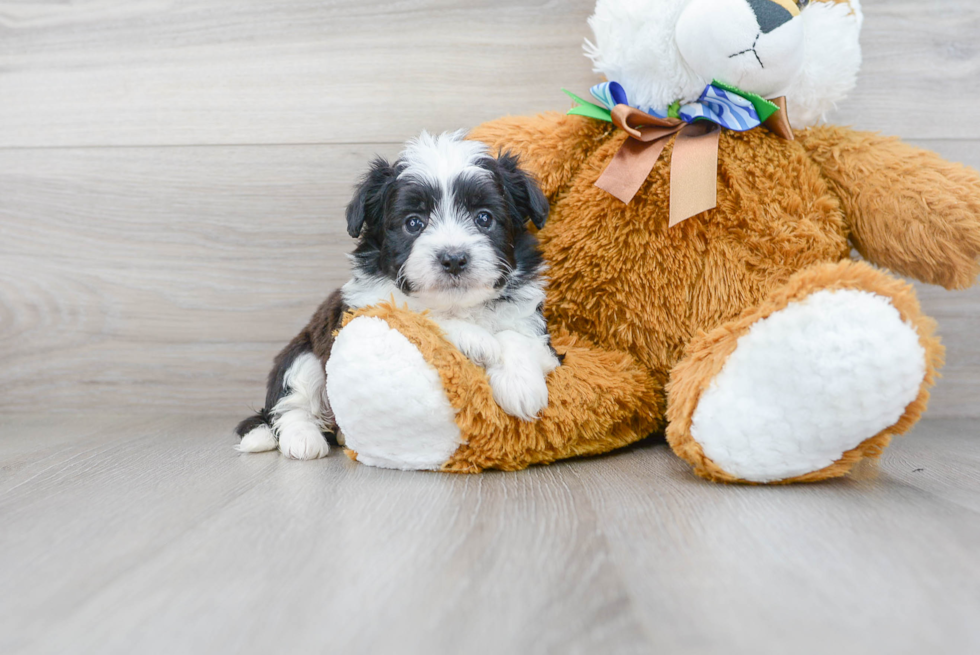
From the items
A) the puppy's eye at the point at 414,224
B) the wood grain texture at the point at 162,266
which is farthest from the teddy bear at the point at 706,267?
the wood grain texture at the point at 162,266

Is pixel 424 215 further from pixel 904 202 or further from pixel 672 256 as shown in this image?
pixel 904 202

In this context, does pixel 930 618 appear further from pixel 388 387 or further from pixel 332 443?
pixel 332 443

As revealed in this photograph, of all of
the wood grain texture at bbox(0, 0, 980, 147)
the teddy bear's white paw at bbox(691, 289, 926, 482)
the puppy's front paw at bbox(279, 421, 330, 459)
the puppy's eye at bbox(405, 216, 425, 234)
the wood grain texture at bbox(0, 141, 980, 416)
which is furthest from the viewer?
the wood grain texture at bbox(0, 141, 980, 416)

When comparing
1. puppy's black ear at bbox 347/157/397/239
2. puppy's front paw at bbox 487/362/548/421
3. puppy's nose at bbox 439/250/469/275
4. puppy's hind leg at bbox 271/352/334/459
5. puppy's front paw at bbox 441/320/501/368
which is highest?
puppy's black ear at bbox 347/157/397/239

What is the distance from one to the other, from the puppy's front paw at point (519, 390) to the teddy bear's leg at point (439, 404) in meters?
0.02

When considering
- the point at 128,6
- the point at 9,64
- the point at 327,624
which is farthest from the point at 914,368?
the point at 9,64

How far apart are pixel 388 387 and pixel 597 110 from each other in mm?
822

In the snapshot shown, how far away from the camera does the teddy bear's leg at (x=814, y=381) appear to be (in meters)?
1.17

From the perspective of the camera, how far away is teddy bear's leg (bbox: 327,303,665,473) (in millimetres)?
1333

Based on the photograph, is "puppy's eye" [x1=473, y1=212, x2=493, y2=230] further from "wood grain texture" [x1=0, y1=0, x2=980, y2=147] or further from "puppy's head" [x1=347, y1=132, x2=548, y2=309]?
"wood grain texture" [x1=0, y1=0, x2=980, y2=147]

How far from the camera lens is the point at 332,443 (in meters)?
1.84

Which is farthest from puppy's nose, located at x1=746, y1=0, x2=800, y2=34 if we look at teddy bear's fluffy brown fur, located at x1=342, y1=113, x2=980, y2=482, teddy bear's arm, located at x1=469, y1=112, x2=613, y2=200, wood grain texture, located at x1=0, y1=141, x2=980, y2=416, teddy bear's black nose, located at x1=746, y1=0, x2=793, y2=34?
wood grain texture, located at x1=0, y1=141, x2=980, y2=416

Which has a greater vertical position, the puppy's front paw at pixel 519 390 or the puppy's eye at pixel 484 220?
the puppy's eye at pixel 484 220

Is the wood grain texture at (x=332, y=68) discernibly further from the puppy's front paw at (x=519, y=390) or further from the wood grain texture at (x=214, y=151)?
the puppy's front paw at (x=519, y=390)
